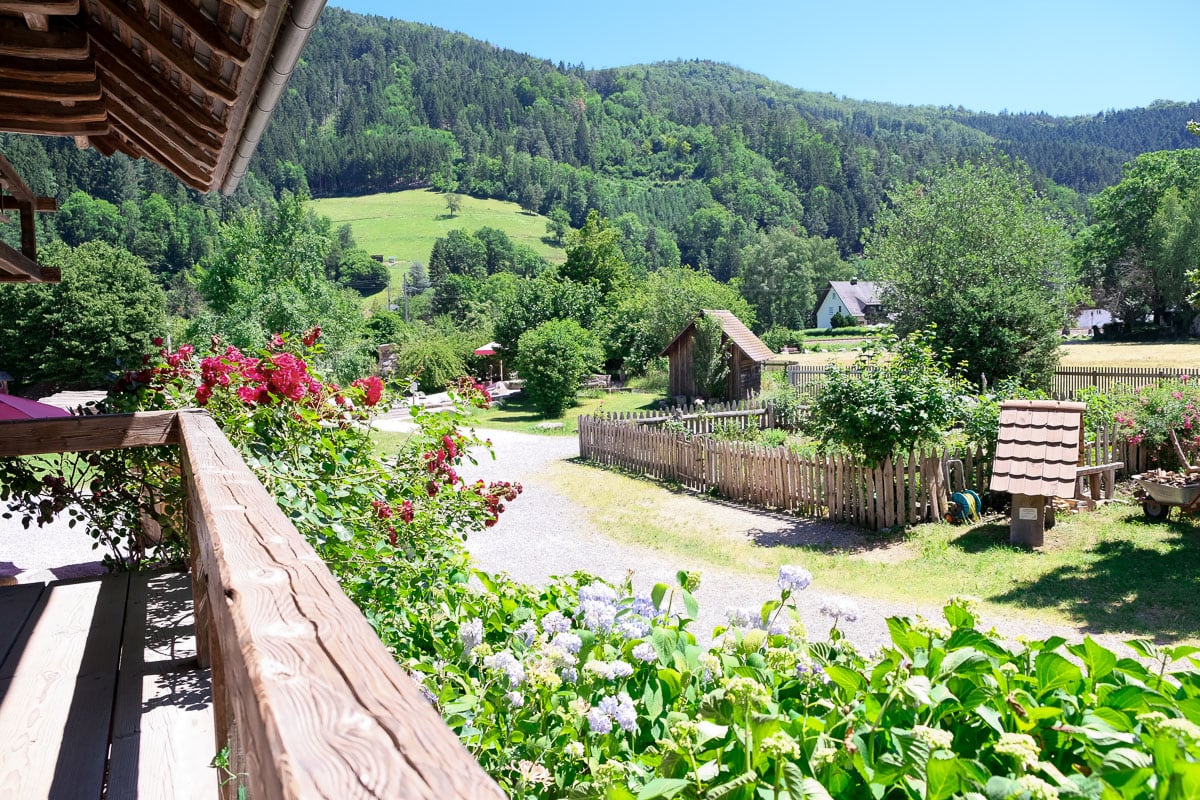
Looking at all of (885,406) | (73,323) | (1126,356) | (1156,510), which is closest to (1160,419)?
(1156,510)

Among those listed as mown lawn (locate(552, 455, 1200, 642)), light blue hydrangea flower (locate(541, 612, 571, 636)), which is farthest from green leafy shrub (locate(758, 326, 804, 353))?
light blue hydrangea flower (locate(541, 612, 571, 636))

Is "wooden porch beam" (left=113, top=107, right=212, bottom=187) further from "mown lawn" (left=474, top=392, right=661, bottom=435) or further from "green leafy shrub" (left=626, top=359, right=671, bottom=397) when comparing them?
"green leafy shrub" (left=626, top=359, right=671, bottom=397)

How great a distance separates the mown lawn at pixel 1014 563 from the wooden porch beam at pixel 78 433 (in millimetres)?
7335

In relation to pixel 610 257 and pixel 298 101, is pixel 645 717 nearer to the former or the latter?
pixel 610 257

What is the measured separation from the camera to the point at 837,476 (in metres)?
12.1

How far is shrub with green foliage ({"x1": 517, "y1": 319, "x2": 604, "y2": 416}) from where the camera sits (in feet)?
95.8

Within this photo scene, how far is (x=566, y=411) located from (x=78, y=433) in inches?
1052

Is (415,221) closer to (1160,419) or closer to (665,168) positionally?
(665,168)

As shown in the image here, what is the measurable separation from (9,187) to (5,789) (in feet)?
14.3

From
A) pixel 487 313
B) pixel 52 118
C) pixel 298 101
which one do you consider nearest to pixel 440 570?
pixel 52 118

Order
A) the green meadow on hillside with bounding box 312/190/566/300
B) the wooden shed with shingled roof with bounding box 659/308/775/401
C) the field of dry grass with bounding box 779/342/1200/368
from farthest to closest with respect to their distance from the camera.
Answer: the green meadow on hillside with bounding box 312/190/566/300 < the field of dry grass with bounding box 779/342/1200/368 < the wooden shed with shingled roof with bounding box 659/308/775/401

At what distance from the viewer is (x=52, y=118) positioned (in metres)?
3.89

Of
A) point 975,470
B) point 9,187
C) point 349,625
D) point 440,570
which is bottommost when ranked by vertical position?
point 975,470

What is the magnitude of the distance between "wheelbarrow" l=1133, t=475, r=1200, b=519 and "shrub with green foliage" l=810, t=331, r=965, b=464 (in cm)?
251
